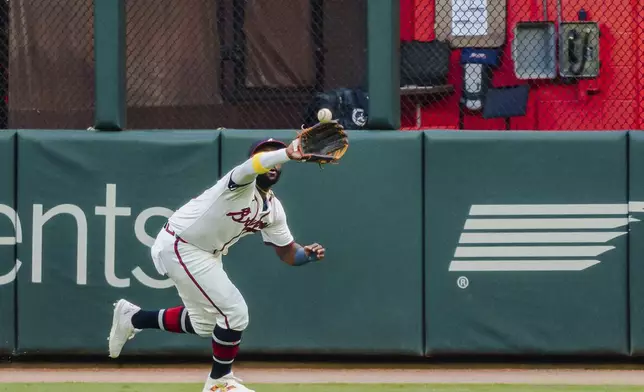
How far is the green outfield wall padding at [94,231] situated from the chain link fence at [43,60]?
91 cm

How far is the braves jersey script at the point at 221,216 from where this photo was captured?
19.3ft

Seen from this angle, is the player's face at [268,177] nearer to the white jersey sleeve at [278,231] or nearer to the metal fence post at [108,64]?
the white jersey sleeve at [278,231]

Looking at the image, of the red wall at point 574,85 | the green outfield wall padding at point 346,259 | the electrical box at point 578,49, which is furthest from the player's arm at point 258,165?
the electrical box at point 578,49

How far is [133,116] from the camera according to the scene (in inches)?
329

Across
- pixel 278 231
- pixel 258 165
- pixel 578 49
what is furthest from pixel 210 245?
pixel 578 49

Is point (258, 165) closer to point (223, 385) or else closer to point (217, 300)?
point (217, 300)

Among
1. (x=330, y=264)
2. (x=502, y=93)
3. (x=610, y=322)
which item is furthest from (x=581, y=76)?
(x=330, y=264)

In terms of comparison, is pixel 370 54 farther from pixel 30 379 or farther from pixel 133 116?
pixel 30 379

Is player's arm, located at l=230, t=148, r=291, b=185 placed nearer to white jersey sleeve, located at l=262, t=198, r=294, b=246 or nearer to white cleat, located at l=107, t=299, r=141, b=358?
white jersey sleeve, located at l=262, t=198, r=294, b=246

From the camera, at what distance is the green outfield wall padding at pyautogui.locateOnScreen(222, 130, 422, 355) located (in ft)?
24.3

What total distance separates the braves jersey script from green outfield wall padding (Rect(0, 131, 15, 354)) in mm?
1891

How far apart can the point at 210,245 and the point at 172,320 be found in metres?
0.64

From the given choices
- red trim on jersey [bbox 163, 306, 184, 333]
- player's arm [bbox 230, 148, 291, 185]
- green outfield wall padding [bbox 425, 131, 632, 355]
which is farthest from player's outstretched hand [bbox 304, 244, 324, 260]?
green outfield wall padding [bbox 425, 131, 632, 355]

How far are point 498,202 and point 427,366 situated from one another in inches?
52.2
